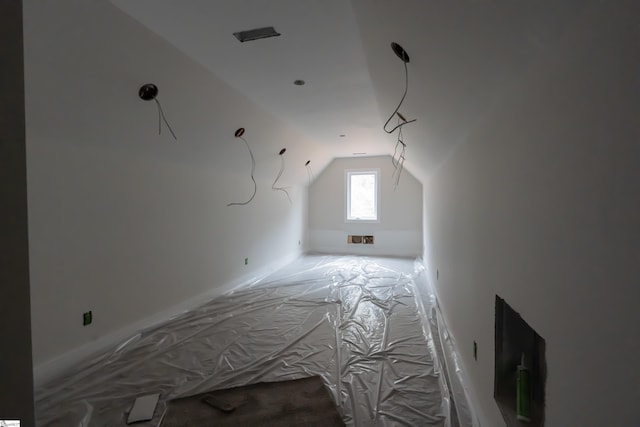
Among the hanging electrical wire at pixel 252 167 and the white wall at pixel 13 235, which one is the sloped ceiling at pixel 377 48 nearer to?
the hanging electrical wire at pixel 252 167

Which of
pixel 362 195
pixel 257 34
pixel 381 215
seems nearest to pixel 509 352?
pixel 257 34

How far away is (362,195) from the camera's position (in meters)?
6.66

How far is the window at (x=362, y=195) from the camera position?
6547 mm

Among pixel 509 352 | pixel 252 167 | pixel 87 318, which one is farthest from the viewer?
pixel 252 167

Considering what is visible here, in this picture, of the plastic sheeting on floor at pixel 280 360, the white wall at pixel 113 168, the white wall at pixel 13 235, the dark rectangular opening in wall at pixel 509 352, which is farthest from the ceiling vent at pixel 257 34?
the plastic sheeting on floor at pixel 280 360

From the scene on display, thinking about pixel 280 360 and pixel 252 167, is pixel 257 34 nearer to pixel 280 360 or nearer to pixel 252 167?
pixel 280 360

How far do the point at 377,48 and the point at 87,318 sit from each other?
111 inches

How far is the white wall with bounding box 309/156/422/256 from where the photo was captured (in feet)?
20.6

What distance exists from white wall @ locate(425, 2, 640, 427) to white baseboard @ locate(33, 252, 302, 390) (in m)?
2.68

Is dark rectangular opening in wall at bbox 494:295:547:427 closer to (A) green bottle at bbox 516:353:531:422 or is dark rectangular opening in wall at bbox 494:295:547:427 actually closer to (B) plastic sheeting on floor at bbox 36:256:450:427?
(A) green bottle at bbox 516:353:531:422

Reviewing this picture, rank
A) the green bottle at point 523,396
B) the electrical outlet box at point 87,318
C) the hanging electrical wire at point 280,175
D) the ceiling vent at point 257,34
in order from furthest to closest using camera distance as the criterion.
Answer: the hanging electrical wire at point 280,175 → the electrical outlet box at point 87,318 → the ceiling vent at point 257,34 → the green bottle at point 523,396

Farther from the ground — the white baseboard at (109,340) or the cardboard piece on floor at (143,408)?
→ the white baseboard at (109,340)

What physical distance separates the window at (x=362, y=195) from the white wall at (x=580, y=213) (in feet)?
17.5

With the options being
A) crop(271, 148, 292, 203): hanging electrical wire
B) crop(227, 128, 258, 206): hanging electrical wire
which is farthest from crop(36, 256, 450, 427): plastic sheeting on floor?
crop(271, 148, 292, 203): hanging electrical wire
